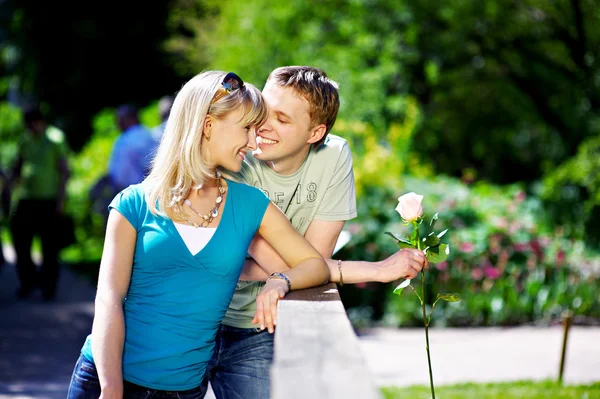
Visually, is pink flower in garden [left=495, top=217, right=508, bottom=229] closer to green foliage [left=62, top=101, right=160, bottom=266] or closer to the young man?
green foliage [left=62, top=101, right=160, bottom=266]

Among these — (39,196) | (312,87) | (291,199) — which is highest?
(39,196)

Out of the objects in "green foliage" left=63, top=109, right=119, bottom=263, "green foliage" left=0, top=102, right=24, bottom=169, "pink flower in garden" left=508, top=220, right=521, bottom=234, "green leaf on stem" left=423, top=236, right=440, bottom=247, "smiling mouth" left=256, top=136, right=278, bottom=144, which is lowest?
"green leaf on stem" left=423, top=236, right=440, bottom=247

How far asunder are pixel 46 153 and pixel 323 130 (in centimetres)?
737

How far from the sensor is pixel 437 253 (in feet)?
9.79

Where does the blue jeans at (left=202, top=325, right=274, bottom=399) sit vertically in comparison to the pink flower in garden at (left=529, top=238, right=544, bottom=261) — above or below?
below

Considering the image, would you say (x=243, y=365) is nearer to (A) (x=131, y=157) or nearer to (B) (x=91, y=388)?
(B) (x=91, y=388)

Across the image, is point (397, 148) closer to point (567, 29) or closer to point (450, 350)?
point (567, 29)

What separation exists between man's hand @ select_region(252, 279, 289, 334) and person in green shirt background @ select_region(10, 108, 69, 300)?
761cm

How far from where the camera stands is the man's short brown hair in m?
3.04

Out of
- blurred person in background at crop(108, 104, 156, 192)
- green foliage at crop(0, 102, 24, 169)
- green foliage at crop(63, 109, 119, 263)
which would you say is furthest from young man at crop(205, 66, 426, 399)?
green foliage at crop(0, 102, 24, 169)

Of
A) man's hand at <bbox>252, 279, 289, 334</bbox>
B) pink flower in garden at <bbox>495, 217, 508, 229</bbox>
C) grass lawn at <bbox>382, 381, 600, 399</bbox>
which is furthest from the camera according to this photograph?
pink flower in garden at <bbox>495, 217, 508, 229</bbox>

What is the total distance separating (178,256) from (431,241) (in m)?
0.85

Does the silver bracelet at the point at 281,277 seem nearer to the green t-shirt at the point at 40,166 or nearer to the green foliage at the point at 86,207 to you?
the green t-shirt at the point at 40,166

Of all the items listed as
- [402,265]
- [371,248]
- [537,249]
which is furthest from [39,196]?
[402,265]
